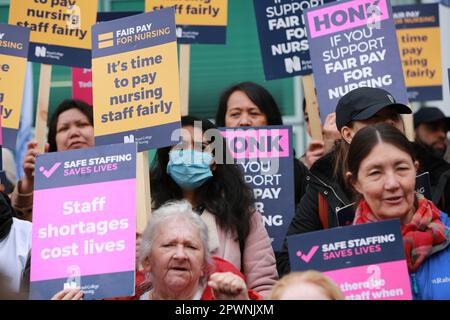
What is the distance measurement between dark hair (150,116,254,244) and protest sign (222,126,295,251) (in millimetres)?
316

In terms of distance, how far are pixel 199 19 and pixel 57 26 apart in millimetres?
1096

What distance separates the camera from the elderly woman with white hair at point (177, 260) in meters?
5.13

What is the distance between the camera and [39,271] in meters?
5.24

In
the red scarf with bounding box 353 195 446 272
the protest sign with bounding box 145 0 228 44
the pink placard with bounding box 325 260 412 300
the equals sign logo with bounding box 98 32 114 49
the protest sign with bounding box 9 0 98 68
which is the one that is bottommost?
the pink placard with bounding box 325 260 412 300

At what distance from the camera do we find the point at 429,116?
916 cm

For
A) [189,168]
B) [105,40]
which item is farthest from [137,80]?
[189,168]

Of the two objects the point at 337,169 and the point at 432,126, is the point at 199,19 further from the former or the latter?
the point at 337,169

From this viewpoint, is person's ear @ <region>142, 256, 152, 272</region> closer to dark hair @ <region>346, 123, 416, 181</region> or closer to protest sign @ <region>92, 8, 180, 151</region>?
protest sign @ <region>92, 8, 180, 151</region>

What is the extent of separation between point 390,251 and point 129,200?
1.31 meters

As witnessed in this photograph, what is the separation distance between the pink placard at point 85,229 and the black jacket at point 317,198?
89 cm

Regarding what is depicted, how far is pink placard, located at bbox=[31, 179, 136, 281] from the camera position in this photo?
518 centimetres

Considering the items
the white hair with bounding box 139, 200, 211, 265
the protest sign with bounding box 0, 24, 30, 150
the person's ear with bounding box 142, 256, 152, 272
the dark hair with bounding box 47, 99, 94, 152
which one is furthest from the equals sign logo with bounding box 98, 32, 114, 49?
the person's ear with bounding box 142, 256, 152, 272
